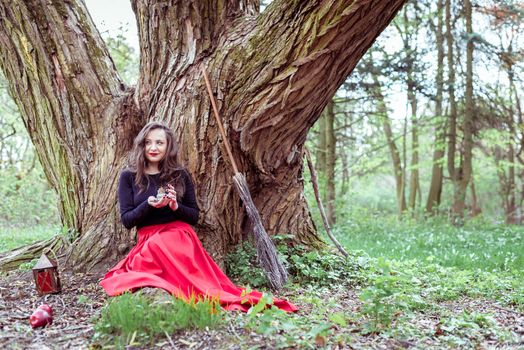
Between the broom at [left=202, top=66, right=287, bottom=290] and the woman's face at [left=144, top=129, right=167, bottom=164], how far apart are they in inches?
21.8

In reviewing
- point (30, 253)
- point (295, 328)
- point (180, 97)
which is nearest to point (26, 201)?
point (30, 253)

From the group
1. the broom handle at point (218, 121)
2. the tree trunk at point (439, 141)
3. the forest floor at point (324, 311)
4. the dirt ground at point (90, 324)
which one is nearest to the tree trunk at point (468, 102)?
the tree trunk at point (439, 141)

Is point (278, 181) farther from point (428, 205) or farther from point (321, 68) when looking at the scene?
point (428, 205)

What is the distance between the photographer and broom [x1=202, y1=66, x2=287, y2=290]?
4586 mm

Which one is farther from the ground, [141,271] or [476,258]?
[141,271]

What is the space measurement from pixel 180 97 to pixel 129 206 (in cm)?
120

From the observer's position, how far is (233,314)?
355 centimetres

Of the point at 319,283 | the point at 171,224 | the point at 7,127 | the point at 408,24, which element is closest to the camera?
the point at 171,224

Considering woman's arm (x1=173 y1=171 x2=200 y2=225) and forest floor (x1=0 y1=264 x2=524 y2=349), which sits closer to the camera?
forest floor (x1=0 y1=264 x2=524 y2=349)

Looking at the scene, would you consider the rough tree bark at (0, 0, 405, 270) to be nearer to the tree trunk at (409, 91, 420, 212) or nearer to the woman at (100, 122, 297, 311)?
the woman at (100, 122, 297, 311)

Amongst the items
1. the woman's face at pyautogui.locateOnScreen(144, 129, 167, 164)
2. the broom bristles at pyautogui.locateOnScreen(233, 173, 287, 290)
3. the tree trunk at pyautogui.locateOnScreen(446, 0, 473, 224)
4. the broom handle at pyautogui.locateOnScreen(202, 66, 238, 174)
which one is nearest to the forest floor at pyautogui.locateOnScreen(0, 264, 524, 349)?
the broom bristles at pyautogui.locateOnScreen(233, 173, 287, 290)

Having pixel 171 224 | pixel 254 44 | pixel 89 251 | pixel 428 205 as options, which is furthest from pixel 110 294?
pixel 428 205

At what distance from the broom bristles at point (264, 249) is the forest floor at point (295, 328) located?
0.63 ft

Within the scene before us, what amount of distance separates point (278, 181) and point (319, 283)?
3.66 ft
